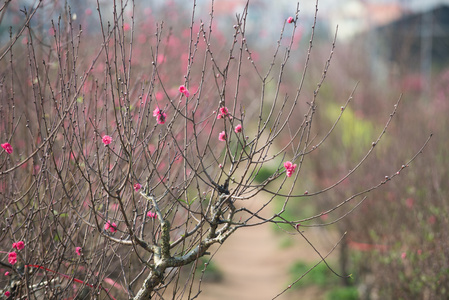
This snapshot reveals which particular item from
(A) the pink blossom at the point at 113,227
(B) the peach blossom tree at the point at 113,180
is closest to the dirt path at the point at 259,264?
(B) the peach blossom tree at the point at 113,180

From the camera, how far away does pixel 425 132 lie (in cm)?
774

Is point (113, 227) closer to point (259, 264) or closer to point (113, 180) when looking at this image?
point (113, 180)

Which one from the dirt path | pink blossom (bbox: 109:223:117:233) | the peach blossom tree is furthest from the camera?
the dirt path

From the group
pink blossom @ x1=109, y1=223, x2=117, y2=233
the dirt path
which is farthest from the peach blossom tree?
the dirt path

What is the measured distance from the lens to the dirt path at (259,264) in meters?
8.58

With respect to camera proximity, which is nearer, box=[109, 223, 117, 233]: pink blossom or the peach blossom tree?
the peach blossom tree

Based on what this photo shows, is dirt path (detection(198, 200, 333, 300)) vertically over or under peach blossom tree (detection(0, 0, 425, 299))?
over

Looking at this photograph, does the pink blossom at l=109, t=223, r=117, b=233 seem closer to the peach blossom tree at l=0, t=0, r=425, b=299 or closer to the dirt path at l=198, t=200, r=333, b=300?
the peach blossom tree at l=0, t=0, r=425, b=299

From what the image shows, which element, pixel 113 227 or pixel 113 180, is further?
pixel 113 180

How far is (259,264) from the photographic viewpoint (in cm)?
1044

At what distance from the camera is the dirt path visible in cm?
858

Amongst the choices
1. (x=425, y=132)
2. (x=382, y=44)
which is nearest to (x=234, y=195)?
(x=425, y=132)

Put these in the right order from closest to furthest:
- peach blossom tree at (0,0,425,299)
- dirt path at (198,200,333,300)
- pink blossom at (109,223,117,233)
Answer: peach blossom tree at (0,0,425,299) → pink blossom at (109,223,117,233) → dirt path at (198,200,333,300)

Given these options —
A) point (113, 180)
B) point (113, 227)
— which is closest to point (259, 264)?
point (113, 180)
